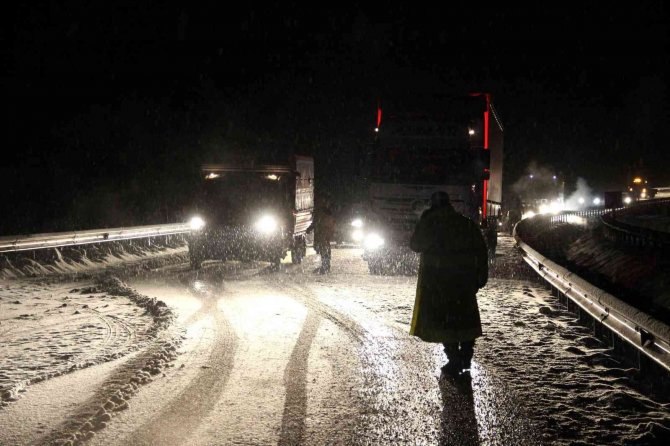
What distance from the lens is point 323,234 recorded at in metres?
16.2

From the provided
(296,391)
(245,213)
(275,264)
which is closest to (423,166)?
(275,264)

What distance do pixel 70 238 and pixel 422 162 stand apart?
9.34m

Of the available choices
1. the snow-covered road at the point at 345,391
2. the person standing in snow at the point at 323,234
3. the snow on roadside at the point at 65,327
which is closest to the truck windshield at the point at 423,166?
the person standing in snow at the point at 323,234

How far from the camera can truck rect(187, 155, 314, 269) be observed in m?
16.3

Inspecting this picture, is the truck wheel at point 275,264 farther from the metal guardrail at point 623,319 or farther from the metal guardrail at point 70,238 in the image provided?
the metal guardrail at point 623,319

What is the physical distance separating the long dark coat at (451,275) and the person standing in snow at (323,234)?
941cm

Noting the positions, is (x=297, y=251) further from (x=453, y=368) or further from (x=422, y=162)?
(x=453, y=368)

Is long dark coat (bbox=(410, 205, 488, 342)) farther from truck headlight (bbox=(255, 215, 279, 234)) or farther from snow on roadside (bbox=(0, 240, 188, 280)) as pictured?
snow on roadside (bbox=(0, 240, 188, 280))

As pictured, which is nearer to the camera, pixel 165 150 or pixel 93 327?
pixel 93 327

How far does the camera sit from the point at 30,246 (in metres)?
14.9

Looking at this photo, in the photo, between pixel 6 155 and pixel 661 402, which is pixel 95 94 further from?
pixel 661 402

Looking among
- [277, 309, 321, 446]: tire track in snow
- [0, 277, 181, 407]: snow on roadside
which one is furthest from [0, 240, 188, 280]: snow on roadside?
[277, 309, 321, 446]: tire track in snow

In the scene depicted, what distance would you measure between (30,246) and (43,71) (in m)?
41.9

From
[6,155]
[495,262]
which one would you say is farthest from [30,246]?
[6,155]
